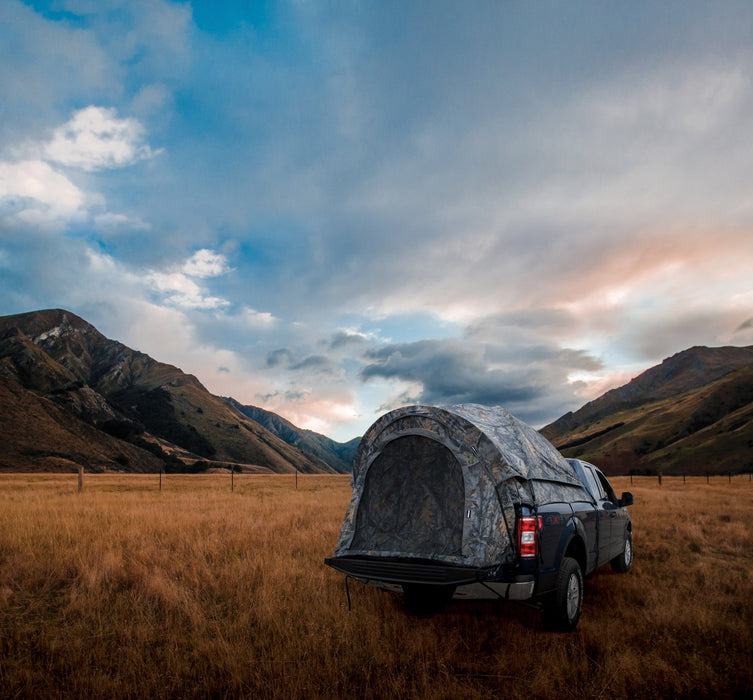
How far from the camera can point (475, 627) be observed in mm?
5426

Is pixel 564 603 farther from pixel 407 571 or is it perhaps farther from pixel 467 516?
pixel 407 571

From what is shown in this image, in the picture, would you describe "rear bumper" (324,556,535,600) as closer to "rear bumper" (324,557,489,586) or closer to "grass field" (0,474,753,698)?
"rear bumper" (324,557,489,586)

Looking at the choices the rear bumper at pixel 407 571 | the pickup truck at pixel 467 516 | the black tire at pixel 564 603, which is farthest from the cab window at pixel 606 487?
the rear bumper at pixel 407 571

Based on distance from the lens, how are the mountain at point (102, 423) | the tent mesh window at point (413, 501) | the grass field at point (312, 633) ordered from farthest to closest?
1. the mountain at point (102, 423)
2. the tent mesh window at point (413, 501)
3. the grass field at point (312, 633)

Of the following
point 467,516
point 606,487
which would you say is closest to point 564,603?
point 467,516

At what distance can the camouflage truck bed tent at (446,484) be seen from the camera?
193 inches

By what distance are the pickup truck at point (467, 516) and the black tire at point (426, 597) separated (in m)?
0.02

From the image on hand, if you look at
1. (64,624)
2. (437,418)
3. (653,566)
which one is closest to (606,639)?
(437,418)

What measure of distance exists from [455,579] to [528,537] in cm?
87

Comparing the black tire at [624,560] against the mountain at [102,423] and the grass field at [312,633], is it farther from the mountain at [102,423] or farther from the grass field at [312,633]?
the mountain at [102,423]

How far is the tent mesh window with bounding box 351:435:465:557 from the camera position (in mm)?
5449

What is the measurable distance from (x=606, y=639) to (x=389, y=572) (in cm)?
247

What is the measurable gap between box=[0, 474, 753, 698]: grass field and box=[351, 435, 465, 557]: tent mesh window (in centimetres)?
89

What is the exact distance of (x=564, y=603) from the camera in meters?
5.01
